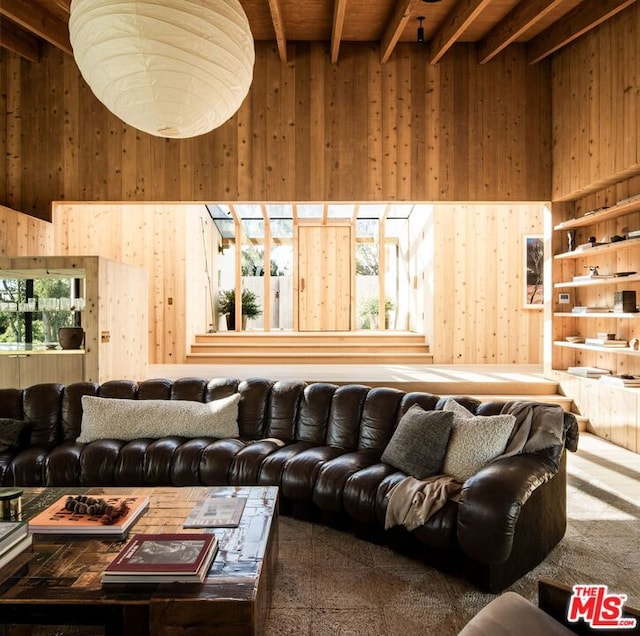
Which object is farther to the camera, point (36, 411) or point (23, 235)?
point (23, 235)

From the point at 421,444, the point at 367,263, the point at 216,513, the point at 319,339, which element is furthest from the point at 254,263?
the point at 216,513

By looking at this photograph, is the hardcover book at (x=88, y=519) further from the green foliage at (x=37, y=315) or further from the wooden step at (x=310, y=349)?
the wooden step at (x=310, y=349)

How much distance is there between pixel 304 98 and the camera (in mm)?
5980

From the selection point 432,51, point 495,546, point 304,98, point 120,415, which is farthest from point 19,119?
point 495,546

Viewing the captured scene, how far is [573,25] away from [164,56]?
4893 mm

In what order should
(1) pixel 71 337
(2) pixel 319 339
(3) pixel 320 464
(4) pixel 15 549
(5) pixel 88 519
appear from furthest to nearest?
(2) pixel 319 339 → (1) pixel 71 337 → (3) pixel 320 464 → (5) pixel 88 519 → (4) pixel 15 549

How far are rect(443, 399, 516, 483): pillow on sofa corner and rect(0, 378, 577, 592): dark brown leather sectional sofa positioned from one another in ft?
0.51

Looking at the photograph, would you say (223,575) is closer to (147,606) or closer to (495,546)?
(147,606)

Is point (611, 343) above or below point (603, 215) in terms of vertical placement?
below

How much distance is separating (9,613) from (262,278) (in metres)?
9.64

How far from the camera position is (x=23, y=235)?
5672mm

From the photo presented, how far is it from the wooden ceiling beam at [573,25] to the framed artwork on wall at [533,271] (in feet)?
9.65

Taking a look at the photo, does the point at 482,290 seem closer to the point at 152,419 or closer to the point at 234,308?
the point at 234,308

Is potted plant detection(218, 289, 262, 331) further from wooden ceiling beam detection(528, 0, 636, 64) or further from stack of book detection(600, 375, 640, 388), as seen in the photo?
stack of book detection(600, 375, 640, 388)
